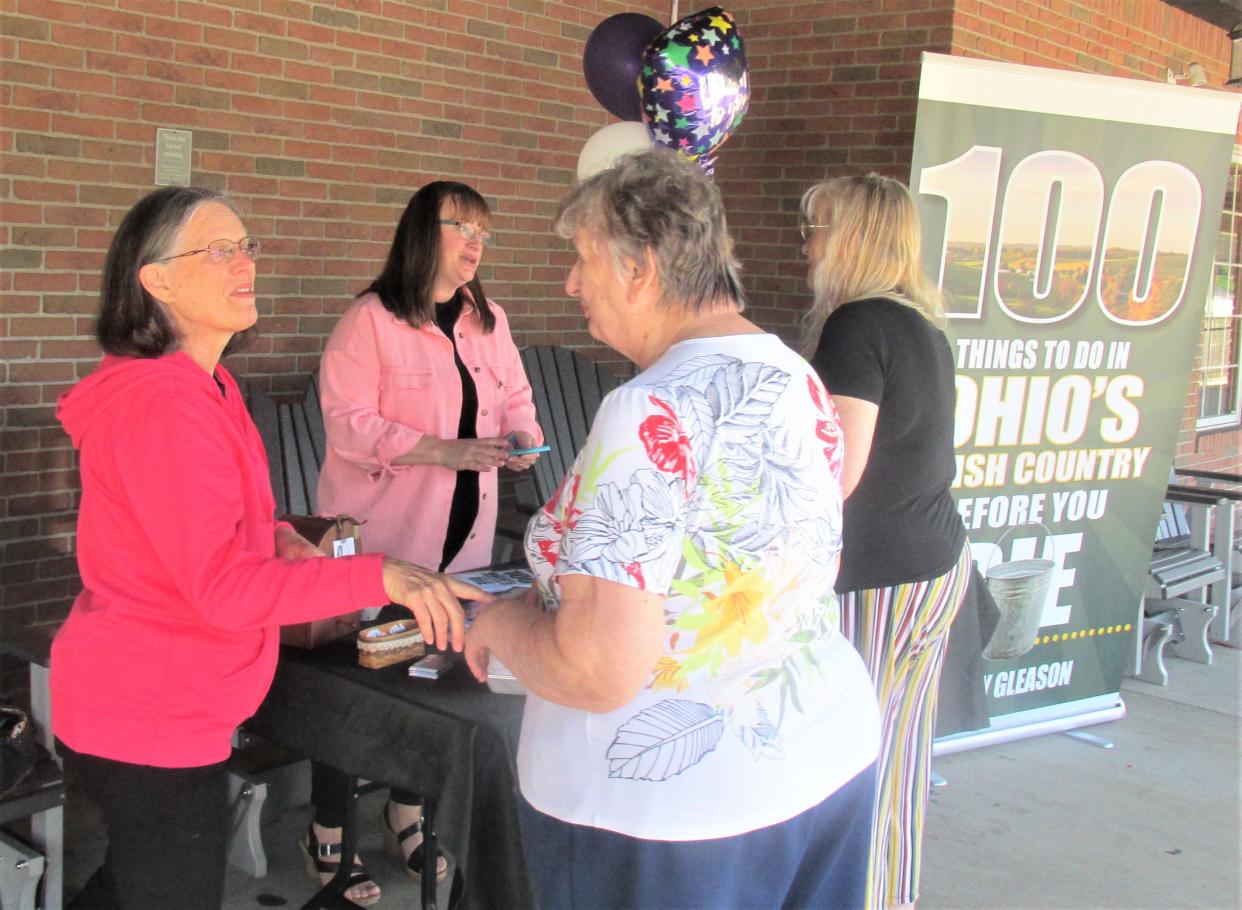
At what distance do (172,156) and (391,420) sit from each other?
56.1 inches

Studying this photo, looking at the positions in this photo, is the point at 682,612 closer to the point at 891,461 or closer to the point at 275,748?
the point at 891,461

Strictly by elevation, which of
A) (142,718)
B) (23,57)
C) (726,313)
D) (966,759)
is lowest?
(966,759)

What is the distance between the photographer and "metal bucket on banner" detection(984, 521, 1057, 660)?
416cm

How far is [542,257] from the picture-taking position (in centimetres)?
532

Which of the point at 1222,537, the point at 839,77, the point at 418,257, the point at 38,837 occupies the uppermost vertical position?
the point at 839,77

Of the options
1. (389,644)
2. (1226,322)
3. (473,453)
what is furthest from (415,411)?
(1226,322)

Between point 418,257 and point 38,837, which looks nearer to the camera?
point 38,837

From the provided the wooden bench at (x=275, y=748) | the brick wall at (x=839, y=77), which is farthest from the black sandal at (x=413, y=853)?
the brick wall at (x=839, y=77)

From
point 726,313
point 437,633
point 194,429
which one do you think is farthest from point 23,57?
point 726,313

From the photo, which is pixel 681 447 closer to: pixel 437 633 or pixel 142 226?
pixel 437 633

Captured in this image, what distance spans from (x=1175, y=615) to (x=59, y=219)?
512 centimetres

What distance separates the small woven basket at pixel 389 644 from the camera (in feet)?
7.40

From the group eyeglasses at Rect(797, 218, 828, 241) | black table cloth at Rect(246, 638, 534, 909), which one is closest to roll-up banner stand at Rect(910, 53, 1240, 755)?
eyeglasses at Rect(797, 218, 828, 241)

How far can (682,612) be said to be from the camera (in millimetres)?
1460
